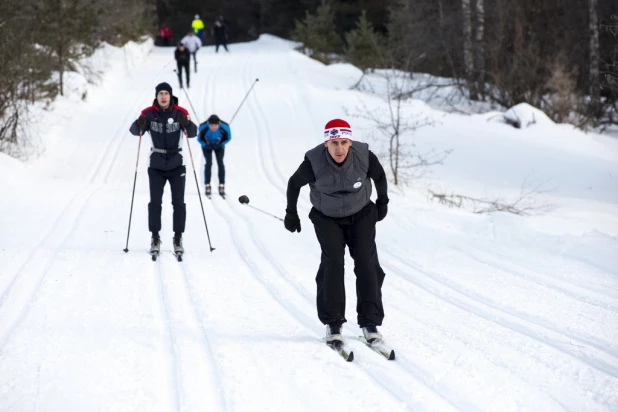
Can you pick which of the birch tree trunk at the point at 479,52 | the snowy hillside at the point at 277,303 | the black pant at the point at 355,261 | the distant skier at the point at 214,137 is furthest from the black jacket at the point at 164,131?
the birch tree trunk at the point at 479,52

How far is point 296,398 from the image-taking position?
14.0 ft

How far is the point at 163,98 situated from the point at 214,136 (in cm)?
427

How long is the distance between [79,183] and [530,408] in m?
10.9

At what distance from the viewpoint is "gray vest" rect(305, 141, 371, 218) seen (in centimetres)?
498

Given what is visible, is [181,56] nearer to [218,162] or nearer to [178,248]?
[218,162]

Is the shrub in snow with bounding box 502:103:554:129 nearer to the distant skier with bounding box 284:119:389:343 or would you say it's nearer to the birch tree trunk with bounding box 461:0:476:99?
the birch tree trunk with bounding box 461:0:476:99

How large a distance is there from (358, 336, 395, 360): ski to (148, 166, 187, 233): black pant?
351 cm

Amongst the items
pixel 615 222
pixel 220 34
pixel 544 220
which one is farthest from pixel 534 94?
pixel 220 34

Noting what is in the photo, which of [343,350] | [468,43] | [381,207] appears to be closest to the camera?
[343,350]

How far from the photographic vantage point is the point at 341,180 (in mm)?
4980

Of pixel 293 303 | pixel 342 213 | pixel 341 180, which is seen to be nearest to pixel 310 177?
pixel 341 180

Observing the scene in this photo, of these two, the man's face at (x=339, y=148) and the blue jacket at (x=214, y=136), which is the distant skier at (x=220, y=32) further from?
the man's face at (x=339, y=148)

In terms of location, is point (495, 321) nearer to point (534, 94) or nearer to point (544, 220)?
point (544, 220)

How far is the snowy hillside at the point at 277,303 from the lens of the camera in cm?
440
